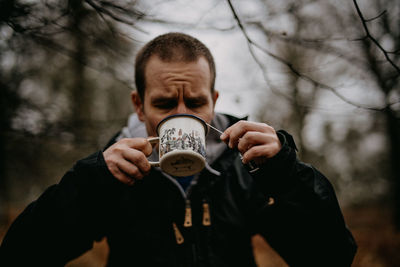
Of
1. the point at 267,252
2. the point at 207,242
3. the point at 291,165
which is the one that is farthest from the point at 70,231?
the point at 267,252

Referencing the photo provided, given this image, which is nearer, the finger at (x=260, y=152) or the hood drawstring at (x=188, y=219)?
the finger at (x=260, y=152)

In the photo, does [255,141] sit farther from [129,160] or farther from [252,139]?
[129,160]

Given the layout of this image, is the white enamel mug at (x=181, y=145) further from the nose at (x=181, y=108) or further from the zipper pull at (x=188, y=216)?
the zipper pull at (x=188, y=216)

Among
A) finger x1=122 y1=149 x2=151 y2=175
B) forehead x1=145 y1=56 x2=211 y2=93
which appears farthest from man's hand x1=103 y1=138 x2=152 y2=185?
forehead x1=145 y1=56 x2=211 y2=93

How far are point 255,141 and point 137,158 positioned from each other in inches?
25.5

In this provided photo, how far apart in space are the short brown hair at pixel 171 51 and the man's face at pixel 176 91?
0.06 metres

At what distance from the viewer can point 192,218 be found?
1.77 m

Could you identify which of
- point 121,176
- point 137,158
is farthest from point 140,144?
point 121,176

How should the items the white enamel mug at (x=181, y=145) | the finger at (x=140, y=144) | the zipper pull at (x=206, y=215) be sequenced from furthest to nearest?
the zipper pull at (x=206, y=215) → the finger at (x=140, y=144) → the white enamel mug at (x=181, y=145)

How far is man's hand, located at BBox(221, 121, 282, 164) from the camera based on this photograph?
1.25 metres

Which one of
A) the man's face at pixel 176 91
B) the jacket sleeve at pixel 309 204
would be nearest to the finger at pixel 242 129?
the jacket sleeve at pixel 309 204

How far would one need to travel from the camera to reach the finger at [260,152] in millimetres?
1243

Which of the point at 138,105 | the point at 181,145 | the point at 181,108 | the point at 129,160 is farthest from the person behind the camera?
the point at 138,105

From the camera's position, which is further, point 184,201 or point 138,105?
point 138,105
